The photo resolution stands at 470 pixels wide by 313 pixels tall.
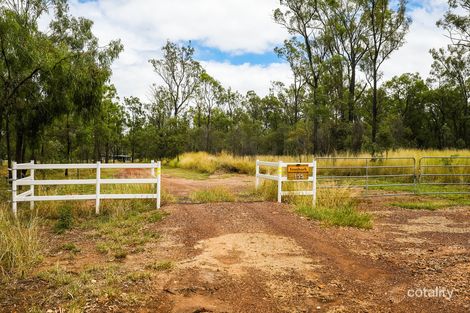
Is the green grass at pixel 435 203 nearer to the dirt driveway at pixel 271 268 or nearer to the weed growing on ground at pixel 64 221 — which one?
the dirt driveway at pixel 271 268

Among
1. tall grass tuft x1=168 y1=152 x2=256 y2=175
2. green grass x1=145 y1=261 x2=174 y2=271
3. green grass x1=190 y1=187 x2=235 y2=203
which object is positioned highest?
tall grass tuft x1=168 y1=152 x2=256 y2=175

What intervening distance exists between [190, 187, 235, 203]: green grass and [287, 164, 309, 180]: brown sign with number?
1.86 m

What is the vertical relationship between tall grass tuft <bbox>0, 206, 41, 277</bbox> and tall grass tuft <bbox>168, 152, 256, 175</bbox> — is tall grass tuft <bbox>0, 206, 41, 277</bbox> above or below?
below

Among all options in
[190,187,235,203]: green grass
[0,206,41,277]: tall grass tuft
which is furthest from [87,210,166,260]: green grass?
[190,187,235,203]: green grass

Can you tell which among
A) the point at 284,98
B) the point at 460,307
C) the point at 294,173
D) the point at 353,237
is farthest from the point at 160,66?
the point at 460,307

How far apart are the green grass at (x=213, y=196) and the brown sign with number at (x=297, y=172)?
1.86 meters

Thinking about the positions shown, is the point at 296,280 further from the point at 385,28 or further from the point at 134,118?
the point at 134,118

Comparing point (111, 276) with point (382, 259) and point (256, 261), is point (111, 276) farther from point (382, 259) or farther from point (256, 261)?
point (382, 259)

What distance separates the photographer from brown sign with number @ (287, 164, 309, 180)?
37.7ft

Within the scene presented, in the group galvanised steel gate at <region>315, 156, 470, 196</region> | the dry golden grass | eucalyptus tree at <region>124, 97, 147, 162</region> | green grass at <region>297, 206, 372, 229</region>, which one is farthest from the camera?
eucalyptus tree at <region>124, 97, 147, 162</region>

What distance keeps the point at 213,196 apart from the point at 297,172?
2657mm

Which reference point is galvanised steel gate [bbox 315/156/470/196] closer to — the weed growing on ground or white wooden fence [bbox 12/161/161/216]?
white wooden fence [bbox 12/161/161/216]

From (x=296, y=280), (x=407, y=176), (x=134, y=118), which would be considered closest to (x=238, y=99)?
(x=134, y=118)

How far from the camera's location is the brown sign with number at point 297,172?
452 inches
